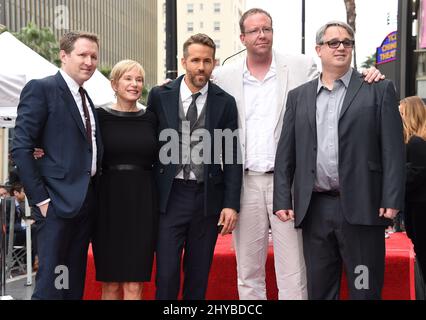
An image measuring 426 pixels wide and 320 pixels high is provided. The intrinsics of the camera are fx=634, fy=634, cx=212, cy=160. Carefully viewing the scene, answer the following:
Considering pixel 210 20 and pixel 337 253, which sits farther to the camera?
pixel 210 20

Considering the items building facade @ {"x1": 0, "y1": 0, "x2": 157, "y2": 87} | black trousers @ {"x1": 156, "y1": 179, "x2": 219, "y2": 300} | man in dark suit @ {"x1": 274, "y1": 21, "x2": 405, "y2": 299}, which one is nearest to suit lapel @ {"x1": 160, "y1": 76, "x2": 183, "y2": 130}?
black trousers @ {"x1": 156, "y1": 179, "x2": 219, "y2": 300}

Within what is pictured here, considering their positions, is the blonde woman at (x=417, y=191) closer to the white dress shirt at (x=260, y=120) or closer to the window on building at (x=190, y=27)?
the white dress shirt at (x=260, y=120)

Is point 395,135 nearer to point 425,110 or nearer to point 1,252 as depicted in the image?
point 425,110

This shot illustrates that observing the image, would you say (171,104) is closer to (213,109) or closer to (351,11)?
(213,109)

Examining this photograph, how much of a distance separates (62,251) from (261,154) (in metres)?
1.51

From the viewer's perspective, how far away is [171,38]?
768cm

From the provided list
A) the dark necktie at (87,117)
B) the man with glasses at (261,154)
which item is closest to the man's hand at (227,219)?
the man with glasses at (261,154)

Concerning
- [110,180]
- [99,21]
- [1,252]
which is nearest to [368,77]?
[110,180]

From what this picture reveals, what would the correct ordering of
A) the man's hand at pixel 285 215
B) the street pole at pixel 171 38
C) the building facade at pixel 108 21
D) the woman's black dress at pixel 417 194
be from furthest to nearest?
the building facade at pixel 108 21
the street pole at pixel 171 38
the woman's black dress at pixel 417 194
the man's hand at pixel 285 215

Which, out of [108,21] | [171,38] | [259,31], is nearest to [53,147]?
[259,31]

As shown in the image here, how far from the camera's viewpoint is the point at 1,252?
18.4ft

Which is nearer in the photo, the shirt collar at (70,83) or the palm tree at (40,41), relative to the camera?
the shirt collar at (70,83)

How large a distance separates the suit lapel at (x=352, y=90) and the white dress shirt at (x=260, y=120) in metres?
0.66

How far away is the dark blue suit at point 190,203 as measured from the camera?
4.23 metres
